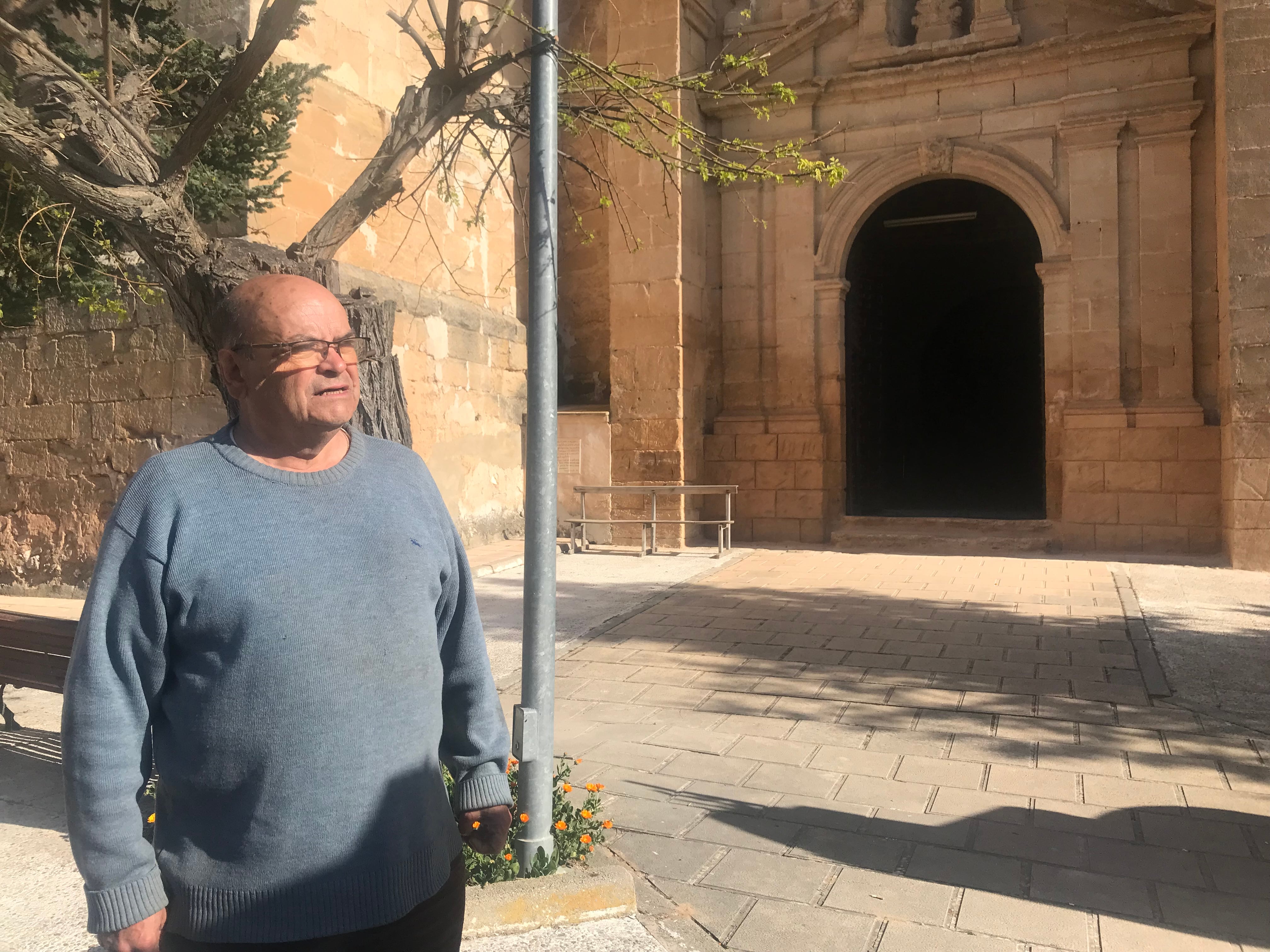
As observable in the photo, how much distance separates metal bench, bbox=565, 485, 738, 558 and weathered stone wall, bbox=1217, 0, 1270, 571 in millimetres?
4764

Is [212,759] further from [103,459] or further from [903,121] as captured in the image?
[903,121]

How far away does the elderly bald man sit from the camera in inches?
56.1

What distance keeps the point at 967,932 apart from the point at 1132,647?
3827 mm

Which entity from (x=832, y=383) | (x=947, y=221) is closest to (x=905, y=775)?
(x=832, y=383)

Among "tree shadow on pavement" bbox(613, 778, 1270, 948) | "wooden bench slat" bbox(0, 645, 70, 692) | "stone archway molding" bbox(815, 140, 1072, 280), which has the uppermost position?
"stone archway molding" bbox(815, 140, 1072, 280)

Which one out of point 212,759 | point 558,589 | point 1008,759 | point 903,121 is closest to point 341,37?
point 558,589

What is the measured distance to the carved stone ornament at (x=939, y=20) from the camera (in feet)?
36.5

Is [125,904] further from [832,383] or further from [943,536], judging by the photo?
[832,383]

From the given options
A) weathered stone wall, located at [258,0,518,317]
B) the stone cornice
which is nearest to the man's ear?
weathered stone wall, located at [258,0,518,317]

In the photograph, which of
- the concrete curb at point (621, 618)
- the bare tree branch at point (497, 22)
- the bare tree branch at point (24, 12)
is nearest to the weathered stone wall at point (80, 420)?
the concrete curb at point (621, 618)

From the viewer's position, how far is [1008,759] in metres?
4.00

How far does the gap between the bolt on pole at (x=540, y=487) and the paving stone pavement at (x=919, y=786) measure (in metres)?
0.47

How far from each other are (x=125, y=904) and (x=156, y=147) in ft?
13.4

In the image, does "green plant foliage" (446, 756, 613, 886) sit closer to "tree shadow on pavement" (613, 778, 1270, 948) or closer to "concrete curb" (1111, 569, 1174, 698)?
"tree shadow on pavement" (613, 778, 1270, 948)
